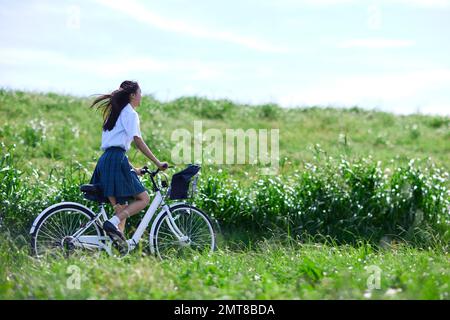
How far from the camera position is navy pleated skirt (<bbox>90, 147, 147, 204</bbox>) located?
646 cm

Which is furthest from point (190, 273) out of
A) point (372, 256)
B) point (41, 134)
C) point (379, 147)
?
point (379, 147)

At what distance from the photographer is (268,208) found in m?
8.70

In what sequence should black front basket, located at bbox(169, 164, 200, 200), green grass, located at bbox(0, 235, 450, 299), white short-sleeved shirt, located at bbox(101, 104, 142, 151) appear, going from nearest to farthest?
green grass, located at bbox(0, 235, 450, 299), white short-sleeved shirt, located at bbox(101, 104, 142, 151), black front basket, located at bbox(169, 164, 200, 200)

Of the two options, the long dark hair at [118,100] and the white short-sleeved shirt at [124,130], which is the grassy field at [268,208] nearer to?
the white short-sleeved shirt at [124,130]

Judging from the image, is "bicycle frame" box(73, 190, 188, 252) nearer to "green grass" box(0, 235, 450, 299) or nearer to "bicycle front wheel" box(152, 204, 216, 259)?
"bicycle front wheel" box(152, 204, 216, 259)

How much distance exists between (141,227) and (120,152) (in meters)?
0.86

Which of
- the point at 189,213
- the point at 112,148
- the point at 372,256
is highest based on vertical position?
the point at 112,148

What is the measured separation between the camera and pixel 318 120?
1697cm

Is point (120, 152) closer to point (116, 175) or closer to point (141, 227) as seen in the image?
point (116, 175)

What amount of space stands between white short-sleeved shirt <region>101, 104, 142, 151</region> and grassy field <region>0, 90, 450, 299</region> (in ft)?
3.91

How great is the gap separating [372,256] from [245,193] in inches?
98.2

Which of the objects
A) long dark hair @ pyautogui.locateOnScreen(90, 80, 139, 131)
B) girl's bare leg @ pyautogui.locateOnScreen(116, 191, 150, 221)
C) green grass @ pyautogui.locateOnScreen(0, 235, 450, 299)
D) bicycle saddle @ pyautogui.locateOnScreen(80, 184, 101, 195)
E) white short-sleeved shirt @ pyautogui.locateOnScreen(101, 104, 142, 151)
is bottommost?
green grass @ pyautogui.locateOnScreen(0, 235, 450, 299)

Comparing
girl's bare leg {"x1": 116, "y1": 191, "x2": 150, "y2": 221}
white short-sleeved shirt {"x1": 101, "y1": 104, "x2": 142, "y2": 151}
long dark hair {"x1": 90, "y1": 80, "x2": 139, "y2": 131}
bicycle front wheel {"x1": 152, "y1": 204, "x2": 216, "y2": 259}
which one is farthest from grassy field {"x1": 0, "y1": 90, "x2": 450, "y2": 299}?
long dark hair {"x1": 90, "y1": 80, "x2": 139, "y2": 131}
